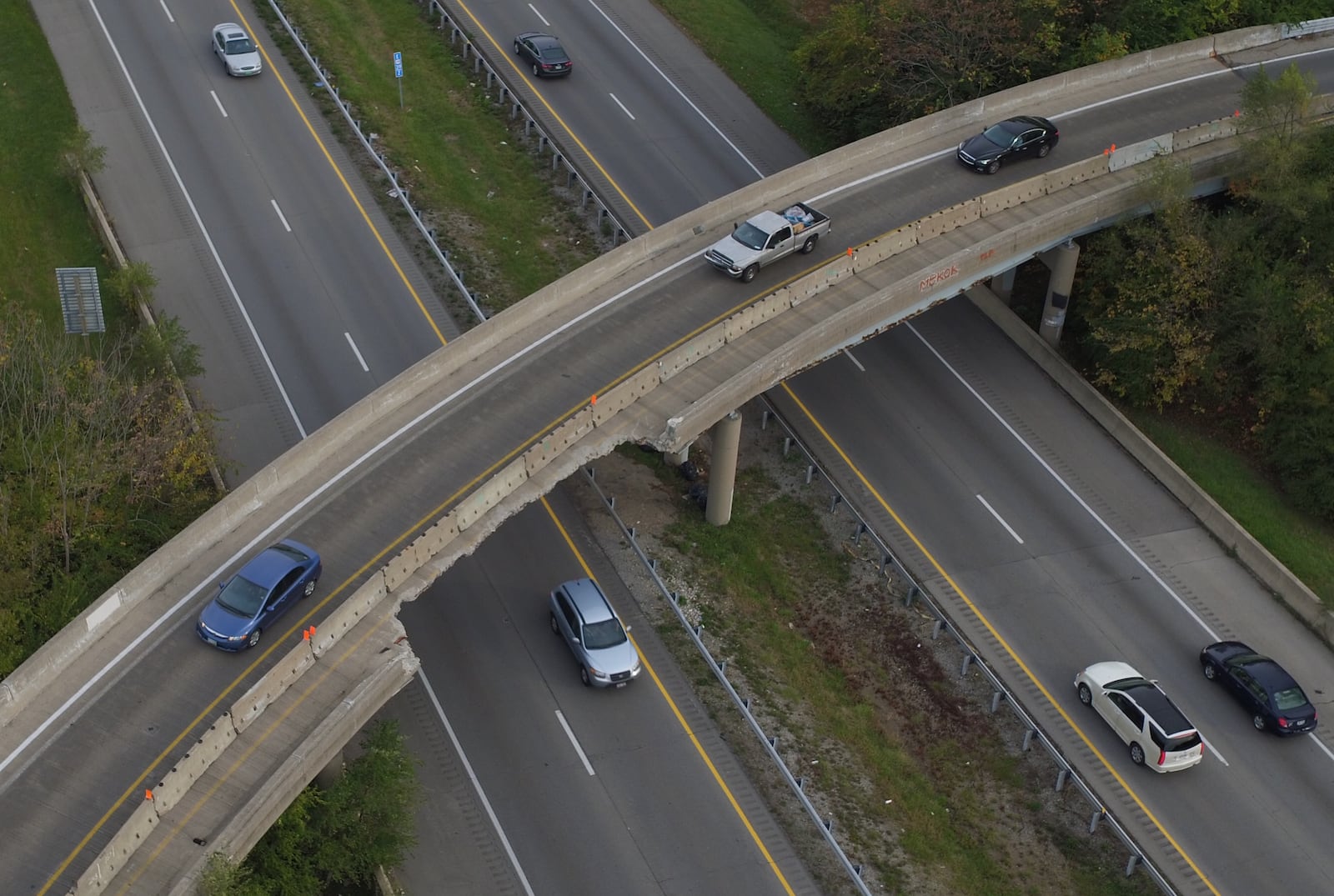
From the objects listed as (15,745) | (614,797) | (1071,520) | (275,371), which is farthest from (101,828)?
(1071,520)

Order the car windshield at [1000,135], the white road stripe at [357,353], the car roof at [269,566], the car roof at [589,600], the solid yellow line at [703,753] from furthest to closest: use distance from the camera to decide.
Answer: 1. the car windshield at [1000,135]
2. the white road stripe at [357,353]
3. the car roof at [589,600]
4. the solid yellow line at [703,753]
5. the car roof at [269,566]

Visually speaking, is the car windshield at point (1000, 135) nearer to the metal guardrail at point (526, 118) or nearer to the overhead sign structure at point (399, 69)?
the metal guardrail at point (526, 118)

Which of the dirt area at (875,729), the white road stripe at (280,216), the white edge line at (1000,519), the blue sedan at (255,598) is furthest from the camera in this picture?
the white road stripe at (280,216)

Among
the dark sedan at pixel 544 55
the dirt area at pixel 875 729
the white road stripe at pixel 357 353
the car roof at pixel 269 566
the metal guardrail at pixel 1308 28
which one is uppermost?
the metal guardrail at pixel 1308 28

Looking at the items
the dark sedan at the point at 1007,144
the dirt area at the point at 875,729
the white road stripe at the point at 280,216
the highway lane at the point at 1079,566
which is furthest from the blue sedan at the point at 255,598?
the dark sedan at the point at 1007,144

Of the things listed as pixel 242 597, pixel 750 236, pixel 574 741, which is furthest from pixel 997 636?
pixel 242 597

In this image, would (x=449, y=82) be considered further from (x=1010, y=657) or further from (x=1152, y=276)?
(x=1010, y=657)

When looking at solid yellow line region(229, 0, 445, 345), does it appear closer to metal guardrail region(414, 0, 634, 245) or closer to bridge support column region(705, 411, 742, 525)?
metal guardrail region(414, 0, 634, 245)

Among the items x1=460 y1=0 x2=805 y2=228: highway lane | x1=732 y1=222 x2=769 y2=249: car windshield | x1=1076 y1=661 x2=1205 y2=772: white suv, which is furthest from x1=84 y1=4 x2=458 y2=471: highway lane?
x1=1076 y1=661 x2=1205 y2=772: white suv

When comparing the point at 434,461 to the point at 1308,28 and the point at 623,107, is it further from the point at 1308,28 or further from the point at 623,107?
the point at 1308,28
